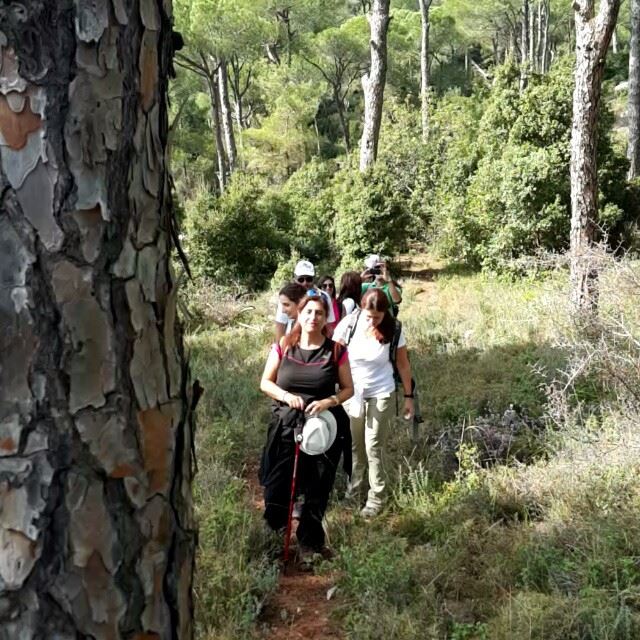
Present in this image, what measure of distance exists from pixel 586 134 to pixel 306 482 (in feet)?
18.7

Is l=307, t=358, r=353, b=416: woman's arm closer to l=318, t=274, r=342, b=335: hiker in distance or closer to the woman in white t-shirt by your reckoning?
the woman in white t-shirt

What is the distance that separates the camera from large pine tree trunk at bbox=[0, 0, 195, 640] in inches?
34.1

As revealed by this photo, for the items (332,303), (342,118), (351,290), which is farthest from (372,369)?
(342,118)

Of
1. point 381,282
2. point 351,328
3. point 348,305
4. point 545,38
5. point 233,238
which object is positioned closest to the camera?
point 351,328

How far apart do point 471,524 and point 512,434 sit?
1468mm

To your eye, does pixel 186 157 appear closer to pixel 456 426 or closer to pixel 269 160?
pixel 269 160

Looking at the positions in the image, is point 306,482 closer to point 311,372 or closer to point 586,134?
point 311,372

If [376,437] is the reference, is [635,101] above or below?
above

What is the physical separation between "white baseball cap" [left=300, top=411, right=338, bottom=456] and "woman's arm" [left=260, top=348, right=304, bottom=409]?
115mm

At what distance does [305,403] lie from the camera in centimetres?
382

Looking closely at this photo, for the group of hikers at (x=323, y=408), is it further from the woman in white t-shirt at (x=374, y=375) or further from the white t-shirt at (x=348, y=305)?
the white t-shirt at (x=348, y=305)

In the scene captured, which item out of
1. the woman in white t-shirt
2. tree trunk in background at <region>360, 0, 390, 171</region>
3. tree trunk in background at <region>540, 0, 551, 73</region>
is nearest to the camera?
the woman in white t-shirt

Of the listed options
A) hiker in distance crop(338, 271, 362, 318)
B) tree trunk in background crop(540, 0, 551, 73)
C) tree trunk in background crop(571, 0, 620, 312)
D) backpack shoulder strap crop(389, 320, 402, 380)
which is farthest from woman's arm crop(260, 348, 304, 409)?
tree trunk in background crop(540, 0, 551, 73)

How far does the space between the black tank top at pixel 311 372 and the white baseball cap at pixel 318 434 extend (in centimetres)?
13
